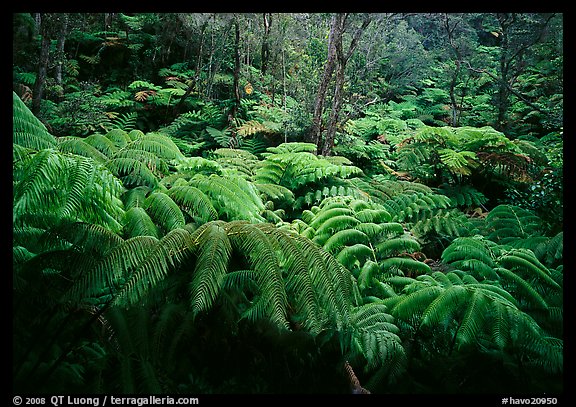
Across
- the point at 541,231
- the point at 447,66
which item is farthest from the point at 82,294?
the point at 447,66

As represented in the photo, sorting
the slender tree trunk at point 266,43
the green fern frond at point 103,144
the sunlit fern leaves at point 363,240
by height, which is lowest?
the sunlit fern leaves at point 363,240

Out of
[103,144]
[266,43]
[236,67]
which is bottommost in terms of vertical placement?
[103,144]

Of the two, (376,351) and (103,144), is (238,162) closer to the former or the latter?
(103,144)

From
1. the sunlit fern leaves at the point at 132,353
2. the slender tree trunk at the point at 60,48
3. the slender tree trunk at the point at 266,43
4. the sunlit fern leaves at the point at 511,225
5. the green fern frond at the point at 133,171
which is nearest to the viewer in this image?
the sunlit fern leaves at the point at 132,353

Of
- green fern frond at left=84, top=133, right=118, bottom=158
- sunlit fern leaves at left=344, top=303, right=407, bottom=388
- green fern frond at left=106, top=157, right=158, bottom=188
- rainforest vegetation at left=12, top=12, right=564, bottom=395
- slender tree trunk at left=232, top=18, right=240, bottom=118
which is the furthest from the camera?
slender tree trunk at left=232, top=18, right=240, bottom=118

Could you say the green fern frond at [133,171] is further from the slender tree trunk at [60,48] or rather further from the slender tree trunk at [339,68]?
the slender tree trunk at [60,48]

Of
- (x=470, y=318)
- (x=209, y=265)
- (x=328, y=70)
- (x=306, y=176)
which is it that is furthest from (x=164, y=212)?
(x=328, y=70)

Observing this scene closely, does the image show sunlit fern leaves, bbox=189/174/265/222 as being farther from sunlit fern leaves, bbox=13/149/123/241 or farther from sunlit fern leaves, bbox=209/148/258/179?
sunlit fern leaves, bbox=209/148/258/179

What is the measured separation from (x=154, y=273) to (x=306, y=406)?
0.81 meters

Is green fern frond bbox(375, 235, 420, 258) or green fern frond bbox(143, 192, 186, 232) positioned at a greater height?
green fern frond bbox(143, 192, 186, 232)

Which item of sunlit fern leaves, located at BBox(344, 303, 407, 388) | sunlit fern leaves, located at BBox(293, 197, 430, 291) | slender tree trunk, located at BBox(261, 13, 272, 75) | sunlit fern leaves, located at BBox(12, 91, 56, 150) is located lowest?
sunlit fern leaves, located at BBox(344, 303, 407, 388)

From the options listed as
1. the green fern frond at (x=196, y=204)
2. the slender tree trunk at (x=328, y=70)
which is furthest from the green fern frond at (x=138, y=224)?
the slender tree trunk at (x=328, y=70)

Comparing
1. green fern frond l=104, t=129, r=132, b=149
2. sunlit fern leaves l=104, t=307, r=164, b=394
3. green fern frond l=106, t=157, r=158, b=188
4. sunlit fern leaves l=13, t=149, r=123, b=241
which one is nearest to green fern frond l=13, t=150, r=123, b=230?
sunlit fern leaves l=13, t=149, r=123, b=241

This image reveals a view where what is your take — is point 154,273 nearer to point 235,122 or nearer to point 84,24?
point 235,122
